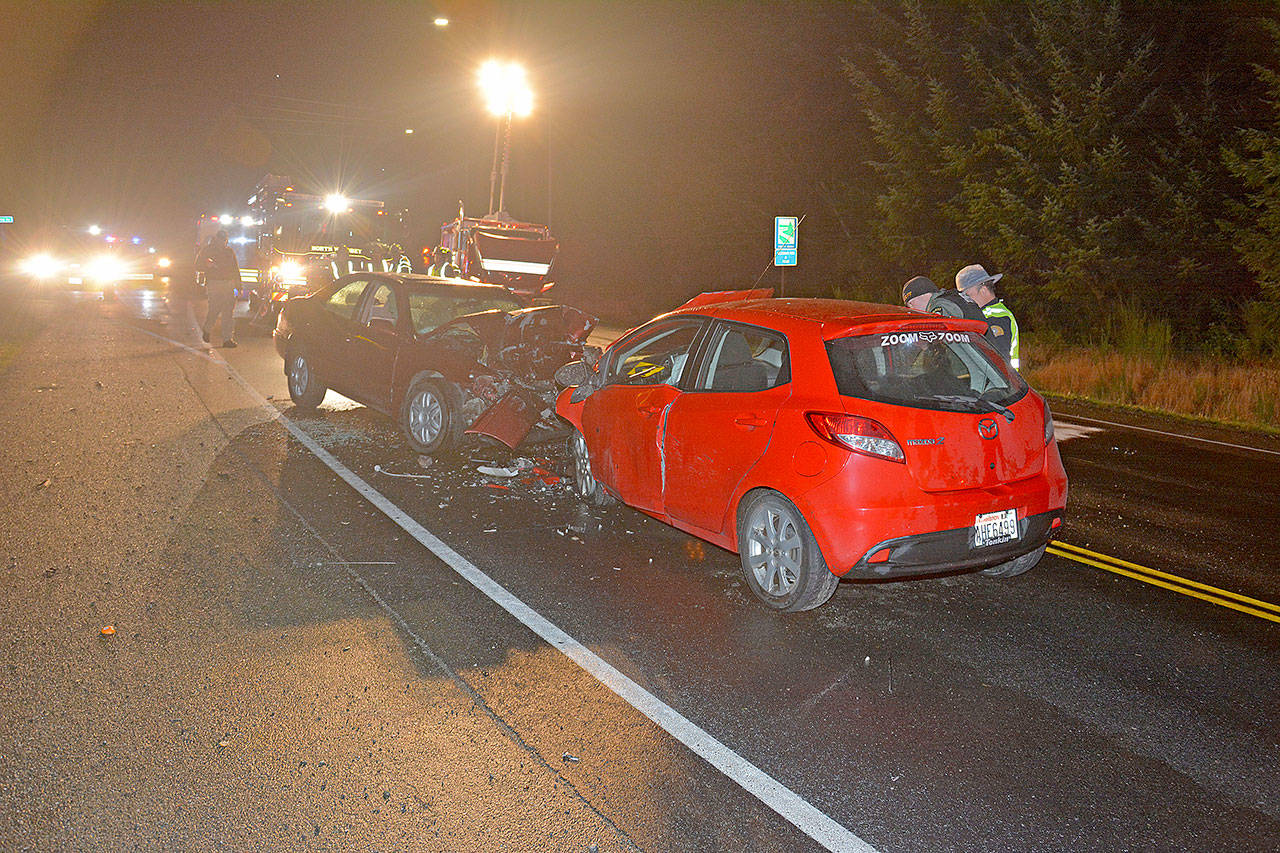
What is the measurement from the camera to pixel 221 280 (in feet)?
57.3

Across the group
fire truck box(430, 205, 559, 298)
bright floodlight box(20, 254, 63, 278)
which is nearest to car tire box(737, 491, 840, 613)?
fire truck box(430, 205, 559, 298)

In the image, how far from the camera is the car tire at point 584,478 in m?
7.35

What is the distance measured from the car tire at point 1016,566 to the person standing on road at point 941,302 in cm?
189

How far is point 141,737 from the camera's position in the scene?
3877mm

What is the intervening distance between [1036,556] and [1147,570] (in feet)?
3.07

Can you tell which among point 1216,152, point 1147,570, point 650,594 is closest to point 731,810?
point 650,594

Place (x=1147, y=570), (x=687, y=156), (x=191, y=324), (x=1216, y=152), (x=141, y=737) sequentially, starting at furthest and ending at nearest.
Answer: (x=687, y=156) → (x=191, y=324) → (x=1216, y=152) → (x=1147, y=570) → (x=141, y=737)

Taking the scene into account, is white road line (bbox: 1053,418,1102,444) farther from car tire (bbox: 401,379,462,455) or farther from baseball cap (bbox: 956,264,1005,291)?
car tire (bbox: 401,379,462,455)

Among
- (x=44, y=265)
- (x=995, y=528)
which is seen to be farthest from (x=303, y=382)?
(x=44, y=265)

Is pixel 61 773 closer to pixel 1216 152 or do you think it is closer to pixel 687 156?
pixel 1216 152

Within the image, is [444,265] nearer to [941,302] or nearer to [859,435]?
[941,302]

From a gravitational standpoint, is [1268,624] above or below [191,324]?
below

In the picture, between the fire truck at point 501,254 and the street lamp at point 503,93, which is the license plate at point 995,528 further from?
the street lamp at point 503,93

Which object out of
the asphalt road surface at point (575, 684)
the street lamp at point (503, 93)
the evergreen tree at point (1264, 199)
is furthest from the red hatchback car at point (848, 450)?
the street lamp at point (503, 93)
